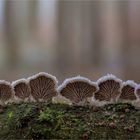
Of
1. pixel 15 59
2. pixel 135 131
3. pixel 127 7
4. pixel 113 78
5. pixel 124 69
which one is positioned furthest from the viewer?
pixel 127 7

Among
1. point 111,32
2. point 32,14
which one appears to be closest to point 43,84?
point 111,32

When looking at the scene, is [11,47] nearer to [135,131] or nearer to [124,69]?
[124,69]

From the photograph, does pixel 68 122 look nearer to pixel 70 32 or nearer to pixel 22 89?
pixel 22 89

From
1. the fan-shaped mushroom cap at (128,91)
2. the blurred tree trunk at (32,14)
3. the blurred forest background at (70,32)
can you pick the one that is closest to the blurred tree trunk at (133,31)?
the blurred forest background at (70,32)

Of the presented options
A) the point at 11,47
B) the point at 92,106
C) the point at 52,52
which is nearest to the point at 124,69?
the point at 52,52

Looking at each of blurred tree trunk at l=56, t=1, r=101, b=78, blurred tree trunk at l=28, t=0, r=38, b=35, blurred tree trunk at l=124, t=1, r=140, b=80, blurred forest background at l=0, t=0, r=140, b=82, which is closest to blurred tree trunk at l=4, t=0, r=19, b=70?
blurred forest background at l=0, t=0, r=140, b=82

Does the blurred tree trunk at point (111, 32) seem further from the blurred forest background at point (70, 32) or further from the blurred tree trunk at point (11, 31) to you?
the blurred tree trunk at point (11, 31)
